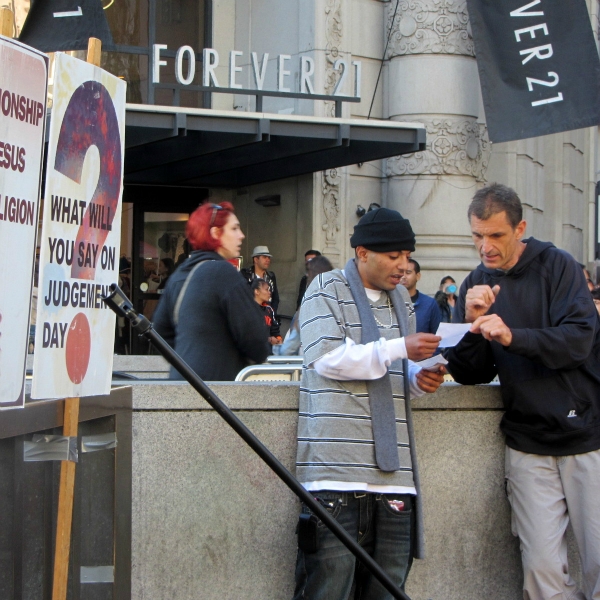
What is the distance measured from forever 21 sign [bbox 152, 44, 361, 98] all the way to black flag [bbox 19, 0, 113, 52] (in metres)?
1.56

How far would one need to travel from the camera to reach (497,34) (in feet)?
42.0

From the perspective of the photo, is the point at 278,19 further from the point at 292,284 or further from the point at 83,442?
the point at 83,442

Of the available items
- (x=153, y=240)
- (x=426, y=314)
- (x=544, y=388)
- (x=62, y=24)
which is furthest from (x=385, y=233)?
(x=153, y=240)

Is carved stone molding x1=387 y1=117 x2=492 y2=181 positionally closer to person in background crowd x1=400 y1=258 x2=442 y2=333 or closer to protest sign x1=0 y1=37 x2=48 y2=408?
person in background crowd x1=400 y1=258 x2=442 y2=333

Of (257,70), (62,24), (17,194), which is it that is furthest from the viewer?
(257,70)

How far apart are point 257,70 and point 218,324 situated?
9143 mm

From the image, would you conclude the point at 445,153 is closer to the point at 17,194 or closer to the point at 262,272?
the point at 262,272

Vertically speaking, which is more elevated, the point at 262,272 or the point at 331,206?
the point at 331,206

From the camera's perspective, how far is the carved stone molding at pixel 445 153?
1441cm

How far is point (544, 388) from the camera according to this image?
4.10m

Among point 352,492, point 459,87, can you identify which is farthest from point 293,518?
point 459,87

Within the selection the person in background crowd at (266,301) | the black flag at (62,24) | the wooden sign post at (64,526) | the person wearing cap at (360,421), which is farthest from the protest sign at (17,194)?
the black flag at (62,24)

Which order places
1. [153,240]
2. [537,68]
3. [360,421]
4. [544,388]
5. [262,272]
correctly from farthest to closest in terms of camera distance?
[153,240], [262,272], [537,68], [544,388], [360,421]

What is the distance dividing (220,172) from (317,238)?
202 centimetres
